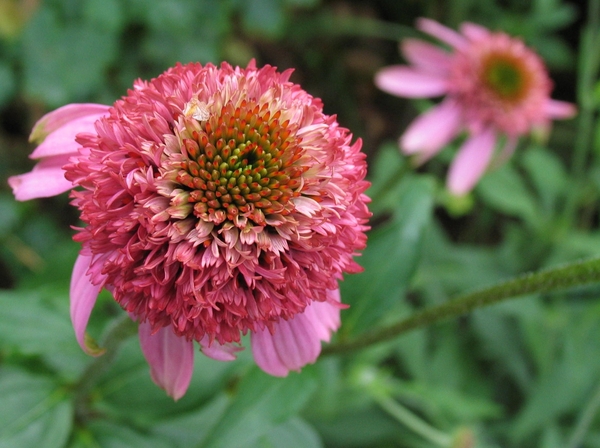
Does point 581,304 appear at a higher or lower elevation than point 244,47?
lower

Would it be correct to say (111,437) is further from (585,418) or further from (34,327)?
(585,418)

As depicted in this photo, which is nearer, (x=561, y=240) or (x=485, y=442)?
(x=485, y=442)

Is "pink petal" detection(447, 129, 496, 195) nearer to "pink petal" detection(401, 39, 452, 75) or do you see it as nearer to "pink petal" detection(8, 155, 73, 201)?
"pink petal" detection(401, 39, 452, 75)

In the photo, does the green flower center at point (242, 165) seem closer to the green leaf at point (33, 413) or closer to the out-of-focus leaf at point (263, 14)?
the green leaf at point (33, 413)

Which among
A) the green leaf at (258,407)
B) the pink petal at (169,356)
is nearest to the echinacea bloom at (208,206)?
the pink petal at (169,356)

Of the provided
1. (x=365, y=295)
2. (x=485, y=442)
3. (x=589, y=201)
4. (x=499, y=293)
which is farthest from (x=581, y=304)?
(x=499, y=293)

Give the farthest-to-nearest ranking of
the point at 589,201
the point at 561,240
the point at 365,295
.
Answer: the point at 589,201 < the point at 561,240 < the point at 365,295

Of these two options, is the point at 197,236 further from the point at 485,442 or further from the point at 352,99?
the point at 352,99
